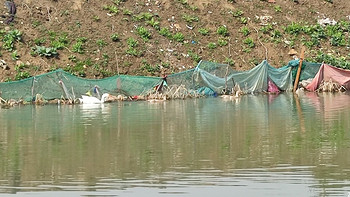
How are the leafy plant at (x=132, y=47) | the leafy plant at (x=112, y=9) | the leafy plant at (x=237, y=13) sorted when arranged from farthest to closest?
the leafy plant at (x=237, y=13) → the leafy plant at (x=112, y=9) → the leafy plant at (x=132, y=47)

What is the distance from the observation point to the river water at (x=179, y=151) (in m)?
12.6

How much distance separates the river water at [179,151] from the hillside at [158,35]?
9803 mm

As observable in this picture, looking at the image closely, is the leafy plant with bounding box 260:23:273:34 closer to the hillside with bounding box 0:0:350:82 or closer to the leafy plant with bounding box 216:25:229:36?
the hillside with bounding box 0:0:350:82

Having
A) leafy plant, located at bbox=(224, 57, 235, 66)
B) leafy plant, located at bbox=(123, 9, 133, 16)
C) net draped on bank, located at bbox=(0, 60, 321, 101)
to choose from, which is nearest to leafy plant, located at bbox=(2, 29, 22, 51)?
net draped on bank, located at bbox=(0, 60, 321, 101)

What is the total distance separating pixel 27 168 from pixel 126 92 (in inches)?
780

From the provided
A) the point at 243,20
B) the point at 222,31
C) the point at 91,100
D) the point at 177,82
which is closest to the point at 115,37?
the point at 222,31

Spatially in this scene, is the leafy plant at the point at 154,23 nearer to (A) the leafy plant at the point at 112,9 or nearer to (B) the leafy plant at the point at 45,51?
(A) the leafy plant at the point at 112,9

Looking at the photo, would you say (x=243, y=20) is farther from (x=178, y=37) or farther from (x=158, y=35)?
(x=158, y=35)

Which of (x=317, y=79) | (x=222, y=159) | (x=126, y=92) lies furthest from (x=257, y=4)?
(x=222, y=159)

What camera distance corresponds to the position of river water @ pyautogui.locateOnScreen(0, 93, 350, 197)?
12648 mm

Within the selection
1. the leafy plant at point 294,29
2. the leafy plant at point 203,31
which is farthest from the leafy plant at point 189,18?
the leafy plant at point 294,29

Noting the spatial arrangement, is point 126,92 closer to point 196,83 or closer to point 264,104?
point 196,83

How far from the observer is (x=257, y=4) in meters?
47.1

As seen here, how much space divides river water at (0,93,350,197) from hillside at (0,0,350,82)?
980 centimetres
